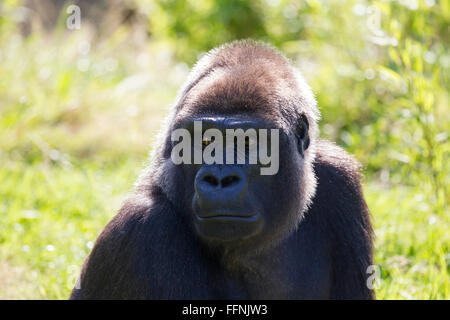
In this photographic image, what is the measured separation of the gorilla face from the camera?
344cm

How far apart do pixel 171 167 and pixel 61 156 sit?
4.74m

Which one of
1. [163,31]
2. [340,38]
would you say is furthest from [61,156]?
[163,31]

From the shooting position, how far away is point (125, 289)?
367 centimetres

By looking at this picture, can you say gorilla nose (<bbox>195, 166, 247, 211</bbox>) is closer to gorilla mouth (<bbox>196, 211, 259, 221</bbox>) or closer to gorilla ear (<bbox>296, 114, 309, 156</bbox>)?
gorilla mouth (<bbox>196, 211, 259, 221</bbox>)

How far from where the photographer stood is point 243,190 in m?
3.48

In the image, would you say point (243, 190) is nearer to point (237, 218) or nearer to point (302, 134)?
point (237, 218)

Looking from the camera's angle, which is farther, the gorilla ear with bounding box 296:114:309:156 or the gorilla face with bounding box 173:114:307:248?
the gorilla ear with bounding box 296:114:309:156

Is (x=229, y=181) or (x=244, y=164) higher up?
(x=244, y=164)

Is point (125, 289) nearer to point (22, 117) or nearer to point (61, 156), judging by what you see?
point (61, 156)

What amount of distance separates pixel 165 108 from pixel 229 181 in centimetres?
438
